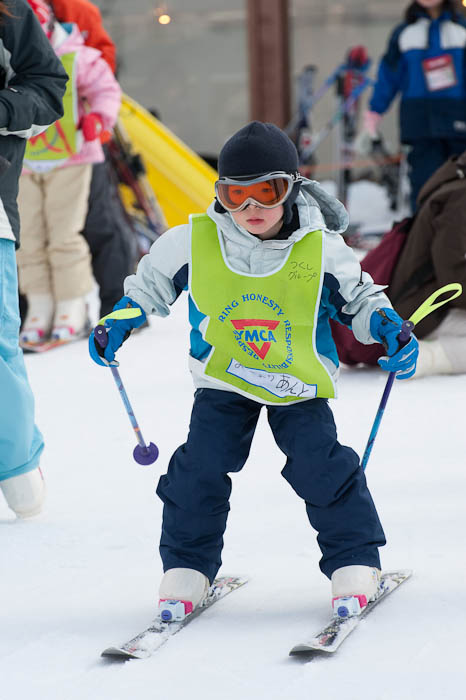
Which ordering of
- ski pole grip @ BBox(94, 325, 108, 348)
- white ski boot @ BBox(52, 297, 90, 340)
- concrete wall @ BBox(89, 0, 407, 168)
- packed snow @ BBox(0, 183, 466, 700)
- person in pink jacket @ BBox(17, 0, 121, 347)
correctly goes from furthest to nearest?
concrete wall @ BBox(89, 0, 407, 168) → white ski boot @ BBox(52, 297, 90, 340) → person in pink jacket @ BBox(17, 0, 121, 347) → ski pole grip @ BBox(94, 325, 108, 348) → packed snow @ BBox(0, 183, 466, 700)

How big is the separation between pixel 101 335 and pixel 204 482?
0.38m

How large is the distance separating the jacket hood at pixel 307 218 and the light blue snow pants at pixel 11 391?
2.41 feet

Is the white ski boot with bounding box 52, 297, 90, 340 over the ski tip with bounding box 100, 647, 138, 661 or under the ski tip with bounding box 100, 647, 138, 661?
under

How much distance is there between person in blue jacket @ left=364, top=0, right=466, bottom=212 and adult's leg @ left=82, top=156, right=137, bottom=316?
6.85 ft

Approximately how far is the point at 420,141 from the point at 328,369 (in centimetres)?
472

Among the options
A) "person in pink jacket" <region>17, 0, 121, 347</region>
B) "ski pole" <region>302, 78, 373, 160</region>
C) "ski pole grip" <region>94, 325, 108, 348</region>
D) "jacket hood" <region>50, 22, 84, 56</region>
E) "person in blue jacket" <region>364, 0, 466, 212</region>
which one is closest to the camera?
"ski pole grip" <region>94, 325, 108, 348</region>

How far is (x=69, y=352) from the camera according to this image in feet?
17.1

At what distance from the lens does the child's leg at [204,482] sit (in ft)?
7.36

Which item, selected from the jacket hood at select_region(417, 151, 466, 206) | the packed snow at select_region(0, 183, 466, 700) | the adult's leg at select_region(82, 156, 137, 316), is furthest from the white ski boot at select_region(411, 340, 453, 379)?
the adult's leg at select_region(82, 156, 137, 316)

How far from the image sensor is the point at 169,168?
7.84 meters

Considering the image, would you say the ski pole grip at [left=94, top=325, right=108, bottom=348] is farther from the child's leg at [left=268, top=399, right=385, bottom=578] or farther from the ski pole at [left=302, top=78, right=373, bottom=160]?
the ski pole at [left=302, top=78, right=373, bottom=160]

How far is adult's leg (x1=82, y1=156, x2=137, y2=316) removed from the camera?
5457 millimetres

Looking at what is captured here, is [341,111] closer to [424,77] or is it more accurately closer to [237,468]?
[424,77]

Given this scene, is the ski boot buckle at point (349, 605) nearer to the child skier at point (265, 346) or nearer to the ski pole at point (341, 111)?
the child skier at point (265, 346)
